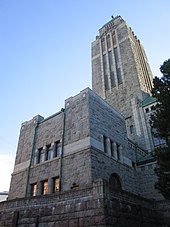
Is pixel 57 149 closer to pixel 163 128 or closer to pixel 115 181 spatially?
pixel 115 181

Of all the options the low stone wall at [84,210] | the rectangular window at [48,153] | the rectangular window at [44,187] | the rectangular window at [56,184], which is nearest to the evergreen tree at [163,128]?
the low stone wall at [84,210]

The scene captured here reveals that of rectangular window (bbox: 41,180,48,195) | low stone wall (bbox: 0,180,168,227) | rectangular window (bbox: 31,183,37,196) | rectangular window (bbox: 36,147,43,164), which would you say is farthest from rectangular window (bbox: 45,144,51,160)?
low stone wall (bbox: 0,180,168,227)

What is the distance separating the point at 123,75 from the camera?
127 ft

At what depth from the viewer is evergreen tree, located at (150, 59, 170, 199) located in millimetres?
12448

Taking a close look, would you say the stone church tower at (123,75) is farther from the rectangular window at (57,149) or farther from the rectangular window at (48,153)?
the rectangular window at (48,153)

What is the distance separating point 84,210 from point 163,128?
675 cm

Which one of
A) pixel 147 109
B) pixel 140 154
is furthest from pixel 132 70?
pixel 140 154

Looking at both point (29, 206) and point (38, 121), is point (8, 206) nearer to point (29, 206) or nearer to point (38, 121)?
point (29, 206)

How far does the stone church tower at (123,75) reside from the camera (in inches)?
1198

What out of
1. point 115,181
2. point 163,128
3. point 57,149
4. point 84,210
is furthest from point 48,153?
point 163,128

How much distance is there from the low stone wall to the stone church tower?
15.6 meters

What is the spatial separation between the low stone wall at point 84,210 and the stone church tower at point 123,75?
51.0ft

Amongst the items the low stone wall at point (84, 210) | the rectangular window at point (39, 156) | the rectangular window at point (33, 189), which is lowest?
the low stone wall at point (84, 210)

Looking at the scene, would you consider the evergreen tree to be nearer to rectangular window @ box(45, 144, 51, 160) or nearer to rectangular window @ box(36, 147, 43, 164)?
rectangular window @ box(45, 144, 51, 160)
